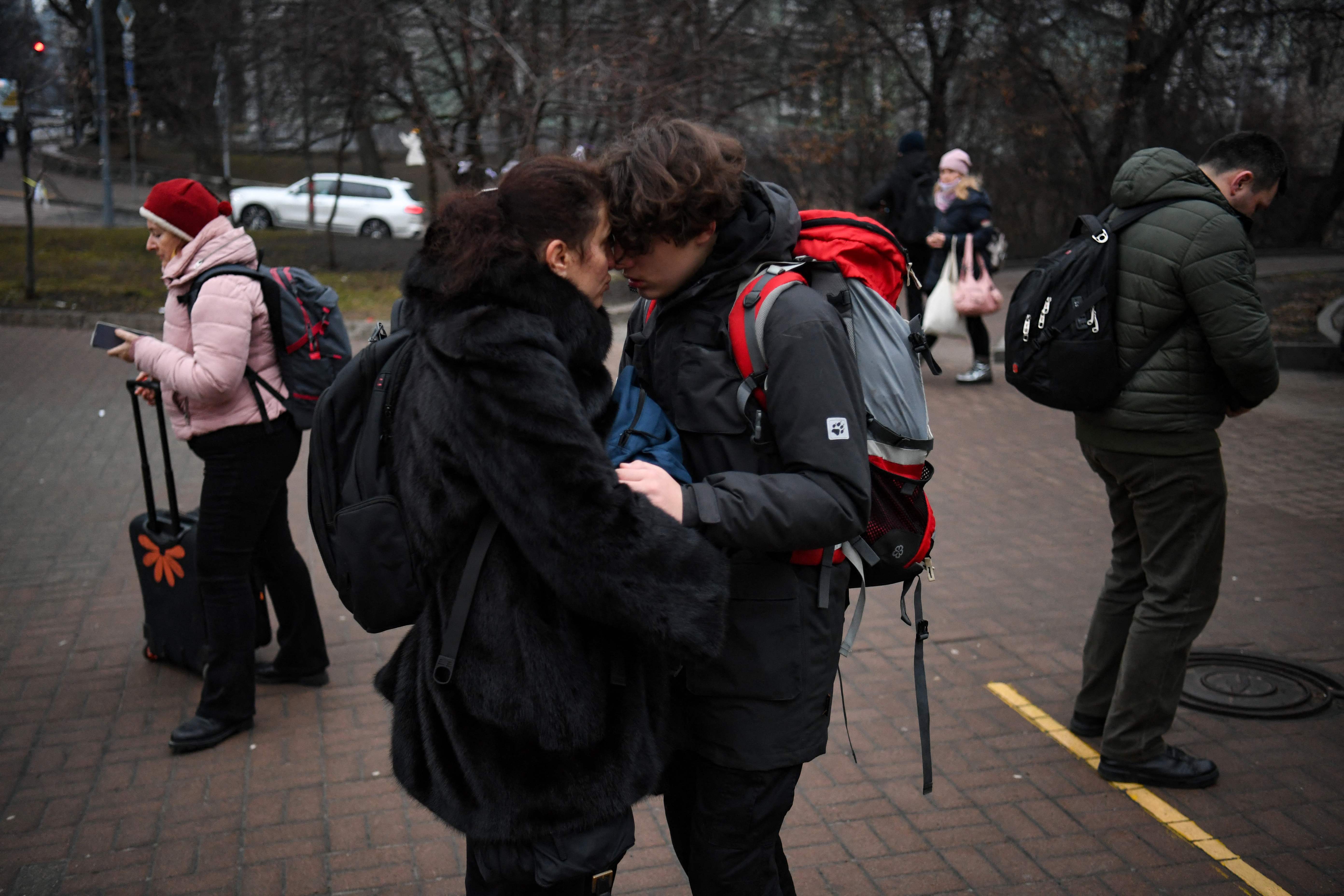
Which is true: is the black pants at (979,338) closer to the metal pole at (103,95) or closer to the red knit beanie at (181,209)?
the red knit beanie at (181,209)

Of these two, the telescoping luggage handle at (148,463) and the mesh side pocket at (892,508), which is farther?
the telescoping luggage handle at (148,463)

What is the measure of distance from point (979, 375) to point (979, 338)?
1.11 feet

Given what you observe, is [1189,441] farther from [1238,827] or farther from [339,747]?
[339,747]

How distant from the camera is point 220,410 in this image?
159 inches

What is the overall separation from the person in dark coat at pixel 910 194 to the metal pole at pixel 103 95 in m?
12.8

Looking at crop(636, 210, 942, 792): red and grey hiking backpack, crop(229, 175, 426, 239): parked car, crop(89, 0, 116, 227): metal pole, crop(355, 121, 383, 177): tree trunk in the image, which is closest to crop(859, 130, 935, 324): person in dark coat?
crop(636, 210, 942, 792): red and grey hiking backpack

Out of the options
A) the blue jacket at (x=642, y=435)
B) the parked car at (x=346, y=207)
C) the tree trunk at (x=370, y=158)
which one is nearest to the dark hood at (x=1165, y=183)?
the blue jacket at (x=642, y=435)

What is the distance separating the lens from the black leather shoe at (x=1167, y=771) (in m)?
3.81

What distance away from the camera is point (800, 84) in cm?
1906

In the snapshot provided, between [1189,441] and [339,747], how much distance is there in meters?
3.14

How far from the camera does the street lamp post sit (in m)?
20.8

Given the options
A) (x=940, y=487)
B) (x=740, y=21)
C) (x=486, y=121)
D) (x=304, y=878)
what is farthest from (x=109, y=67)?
(x=304, y=878)

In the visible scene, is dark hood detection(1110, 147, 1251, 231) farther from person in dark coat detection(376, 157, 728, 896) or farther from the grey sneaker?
the grey sneaker

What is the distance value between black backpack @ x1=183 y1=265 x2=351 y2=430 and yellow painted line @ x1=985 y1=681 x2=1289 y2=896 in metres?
2.90
